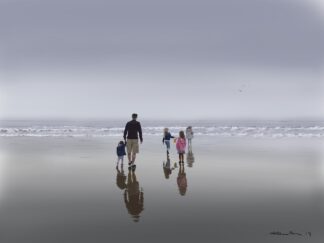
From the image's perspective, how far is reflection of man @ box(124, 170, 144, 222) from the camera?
28.5 ft

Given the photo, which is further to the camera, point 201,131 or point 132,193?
point 201,131

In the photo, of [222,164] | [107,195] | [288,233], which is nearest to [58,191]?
[107,195]

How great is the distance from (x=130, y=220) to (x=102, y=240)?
4.32 ft

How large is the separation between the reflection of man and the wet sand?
2 cm

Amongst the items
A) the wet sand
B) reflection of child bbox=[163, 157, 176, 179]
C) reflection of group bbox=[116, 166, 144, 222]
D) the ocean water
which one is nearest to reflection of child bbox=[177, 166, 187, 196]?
the wet sand

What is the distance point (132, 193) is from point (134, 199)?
88 cm

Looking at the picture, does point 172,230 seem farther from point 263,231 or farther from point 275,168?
point 275,168

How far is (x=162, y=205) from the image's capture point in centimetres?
935

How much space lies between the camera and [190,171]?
1587cm

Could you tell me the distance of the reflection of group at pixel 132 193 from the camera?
8.88 m

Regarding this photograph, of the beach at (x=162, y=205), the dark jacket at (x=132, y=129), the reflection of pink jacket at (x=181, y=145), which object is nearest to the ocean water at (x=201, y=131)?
the reflection of pink jacket at (x=181, y=145)

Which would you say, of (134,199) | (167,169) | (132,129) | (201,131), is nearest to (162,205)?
(134,199)

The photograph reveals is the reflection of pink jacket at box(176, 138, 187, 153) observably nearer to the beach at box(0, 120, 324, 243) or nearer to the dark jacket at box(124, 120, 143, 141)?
the beach at box(0, 120, 324, 243)

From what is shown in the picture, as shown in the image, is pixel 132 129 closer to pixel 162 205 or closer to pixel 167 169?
pixel 167 169
